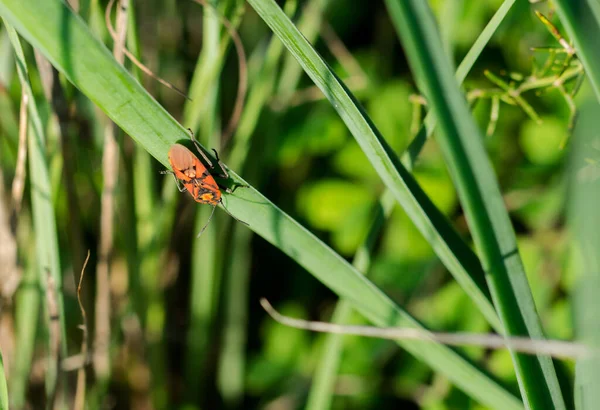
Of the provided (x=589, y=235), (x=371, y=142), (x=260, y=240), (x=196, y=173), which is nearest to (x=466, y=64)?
(x=371, y=142)

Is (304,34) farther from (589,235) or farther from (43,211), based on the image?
(589,235)

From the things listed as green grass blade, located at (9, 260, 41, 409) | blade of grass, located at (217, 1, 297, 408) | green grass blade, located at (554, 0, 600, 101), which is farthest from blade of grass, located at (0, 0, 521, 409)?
blade of grass, located at (217, 1, 297, 408)

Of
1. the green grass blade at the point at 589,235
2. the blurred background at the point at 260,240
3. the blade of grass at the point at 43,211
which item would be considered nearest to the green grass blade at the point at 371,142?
the green grass blade at the point at 589,235

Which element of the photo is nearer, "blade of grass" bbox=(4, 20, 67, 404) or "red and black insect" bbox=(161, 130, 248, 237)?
"red and black insect" bbox=(161, 130, 248, 237)

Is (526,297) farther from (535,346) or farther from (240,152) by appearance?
(240,152)

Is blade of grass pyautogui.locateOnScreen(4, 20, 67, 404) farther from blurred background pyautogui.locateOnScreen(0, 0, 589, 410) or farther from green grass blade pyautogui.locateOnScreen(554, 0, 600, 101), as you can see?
green grass blade pyautogui.locateOnScreen(554, 0, 600, 101)
